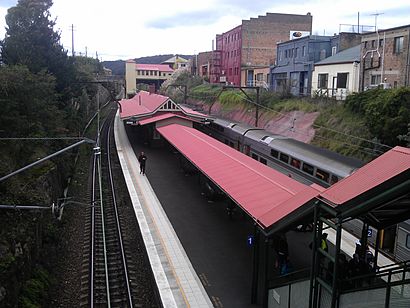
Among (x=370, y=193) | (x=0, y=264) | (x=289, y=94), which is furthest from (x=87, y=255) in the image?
(x=289, y=94)

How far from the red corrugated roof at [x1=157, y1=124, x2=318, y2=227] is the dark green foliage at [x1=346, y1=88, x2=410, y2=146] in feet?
21.3

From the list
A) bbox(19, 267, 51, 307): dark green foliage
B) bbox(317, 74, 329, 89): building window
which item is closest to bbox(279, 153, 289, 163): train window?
bbox(19, 267, 51, 307): dark green foliage

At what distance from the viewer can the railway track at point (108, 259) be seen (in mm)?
11500

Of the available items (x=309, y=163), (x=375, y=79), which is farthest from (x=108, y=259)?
(x=375, y=79)

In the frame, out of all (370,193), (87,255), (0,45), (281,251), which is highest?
(0,45)

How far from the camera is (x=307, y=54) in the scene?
38969 mm

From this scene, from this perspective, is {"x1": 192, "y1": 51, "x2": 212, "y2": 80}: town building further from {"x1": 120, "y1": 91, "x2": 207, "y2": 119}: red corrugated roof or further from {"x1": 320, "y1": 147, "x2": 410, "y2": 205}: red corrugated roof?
{"x1": 320, "y1": 147, "x2": 410, "y2": 205}: red corrugated roof

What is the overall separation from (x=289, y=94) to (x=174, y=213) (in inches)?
848

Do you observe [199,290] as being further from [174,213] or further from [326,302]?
[174,213]

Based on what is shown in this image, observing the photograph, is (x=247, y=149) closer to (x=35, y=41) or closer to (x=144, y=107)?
(x=35, y=41)

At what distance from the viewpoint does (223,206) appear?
61.0ft

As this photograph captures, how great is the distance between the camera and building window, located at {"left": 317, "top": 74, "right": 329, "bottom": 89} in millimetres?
34000

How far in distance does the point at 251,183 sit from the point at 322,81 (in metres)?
23.7

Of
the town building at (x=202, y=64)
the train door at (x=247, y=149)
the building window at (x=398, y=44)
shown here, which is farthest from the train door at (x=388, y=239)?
the town building at (x=202, y=64)
